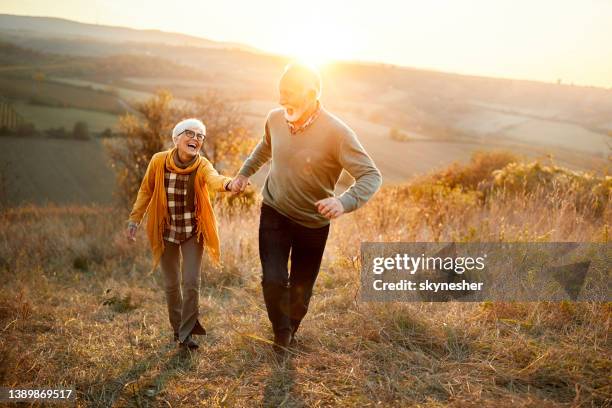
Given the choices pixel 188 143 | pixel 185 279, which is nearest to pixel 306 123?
pixel 188 143

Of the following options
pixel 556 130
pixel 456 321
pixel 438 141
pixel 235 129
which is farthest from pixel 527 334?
pixel 556 130

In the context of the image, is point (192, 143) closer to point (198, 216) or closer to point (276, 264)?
point (198, 216)

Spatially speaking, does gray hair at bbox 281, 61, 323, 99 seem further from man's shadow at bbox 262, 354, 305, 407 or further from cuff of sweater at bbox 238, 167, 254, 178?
man's shadow at bbox 262, 354, 305, 407

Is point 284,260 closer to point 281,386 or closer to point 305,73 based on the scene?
point 281,386

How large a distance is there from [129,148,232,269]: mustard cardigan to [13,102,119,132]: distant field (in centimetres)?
3043

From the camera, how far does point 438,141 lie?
4838 centimetres

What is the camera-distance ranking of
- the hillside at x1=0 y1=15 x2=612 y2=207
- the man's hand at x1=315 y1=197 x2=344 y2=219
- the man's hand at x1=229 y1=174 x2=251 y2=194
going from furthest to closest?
1. the hillside at x1=0 y1=15 x2=612 y2=207
2. the man's hand at x1=229 y1=174 x2=251 y2=194
3. the man's hand at x1=315 y1=197 x2=344 y2=219

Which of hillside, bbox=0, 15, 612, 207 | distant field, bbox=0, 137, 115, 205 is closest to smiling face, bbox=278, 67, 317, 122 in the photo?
hillside, bbox=0, 15, 612, 207

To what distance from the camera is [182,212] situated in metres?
4.11

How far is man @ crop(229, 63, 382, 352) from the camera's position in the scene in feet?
11.5

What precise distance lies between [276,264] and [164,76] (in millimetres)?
67099

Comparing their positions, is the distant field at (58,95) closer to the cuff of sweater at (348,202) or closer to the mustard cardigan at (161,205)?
the mustard cardigan at (161,205)

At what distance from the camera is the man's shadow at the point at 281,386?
3.30m

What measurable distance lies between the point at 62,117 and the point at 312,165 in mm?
36570
